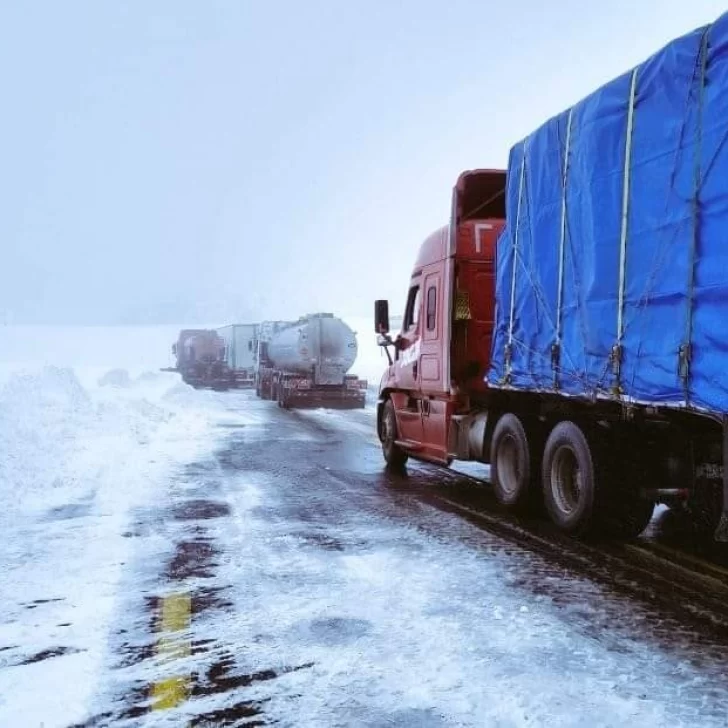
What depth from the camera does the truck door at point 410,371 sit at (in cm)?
1062

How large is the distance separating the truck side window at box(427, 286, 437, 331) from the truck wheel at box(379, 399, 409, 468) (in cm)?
205

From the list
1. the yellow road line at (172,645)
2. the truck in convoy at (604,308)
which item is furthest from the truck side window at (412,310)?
the yellow road line at (172,645)

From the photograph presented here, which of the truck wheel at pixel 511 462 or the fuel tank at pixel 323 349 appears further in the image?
the fuel tank at pixel 323 349

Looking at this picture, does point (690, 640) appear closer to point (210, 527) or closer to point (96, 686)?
point (96, 686)

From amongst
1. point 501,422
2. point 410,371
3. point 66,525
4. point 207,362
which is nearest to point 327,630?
point 66,525

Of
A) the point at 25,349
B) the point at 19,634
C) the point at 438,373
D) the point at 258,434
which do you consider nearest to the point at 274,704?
the point at 19,634

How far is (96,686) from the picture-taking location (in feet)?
11.8

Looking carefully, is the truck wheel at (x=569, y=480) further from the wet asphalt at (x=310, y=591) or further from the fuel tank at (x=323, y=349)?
the fuel tank at (x=323, y=349)

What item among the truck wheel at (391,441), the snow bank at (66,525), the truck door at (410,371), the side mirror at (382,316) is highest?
the side mirror at (382,316)

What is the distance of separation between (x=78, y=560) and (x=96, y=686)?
2.59 m

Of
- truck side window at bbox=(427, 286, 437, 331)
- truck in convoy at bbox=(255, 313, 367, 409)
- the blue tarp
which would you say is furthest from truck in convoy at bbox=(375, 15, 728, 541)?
truck in convoy at bbox=(255, 313, 367, 409)

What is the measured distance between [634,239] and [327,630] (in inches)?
142

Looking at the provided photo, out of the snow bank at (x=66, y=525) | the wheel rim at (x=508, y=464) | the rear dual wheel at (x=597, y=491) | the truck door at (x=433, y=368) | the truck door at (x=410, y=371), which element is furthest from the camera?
the truck door at (x=410, y=371)

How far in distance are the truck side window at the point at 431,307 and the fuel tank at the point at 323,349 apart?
660 inches
